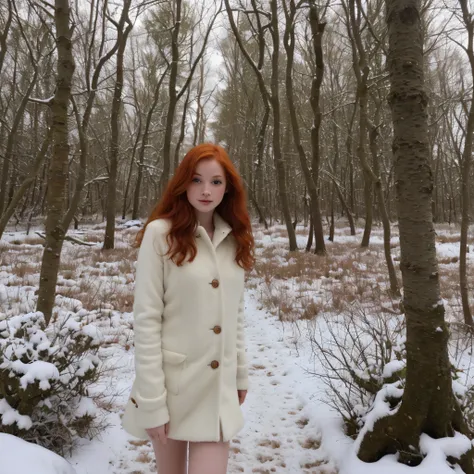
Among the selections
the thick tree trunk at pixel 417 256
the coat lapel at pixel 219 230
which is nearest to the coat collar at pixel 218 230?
the coat lapel at pixel 219 230

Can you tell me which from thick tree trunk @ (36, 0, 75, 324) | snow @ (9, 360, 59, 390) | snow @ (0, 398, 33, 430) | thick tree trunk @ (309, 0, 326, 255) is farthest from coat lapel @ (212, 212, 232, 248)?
thick tree trunk @ (309, 0, 326, 255)

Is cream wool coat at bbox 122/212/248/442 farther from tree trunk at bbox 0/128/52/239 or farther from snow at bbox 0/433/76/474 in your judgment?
tree trunk at bbox 0/128/52/239

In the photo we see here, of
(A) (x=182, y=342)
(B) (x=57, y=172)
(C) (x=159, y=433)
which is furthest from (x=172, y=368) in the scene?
(B) (x=57, y=172)

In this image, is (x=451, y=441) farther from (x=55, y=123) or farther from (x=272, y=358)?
(x=55, y=123)

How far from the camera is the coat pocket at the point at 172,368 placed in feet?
4.47

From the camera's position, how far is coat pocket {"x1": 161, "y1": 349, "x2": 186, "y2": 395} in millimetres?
1363

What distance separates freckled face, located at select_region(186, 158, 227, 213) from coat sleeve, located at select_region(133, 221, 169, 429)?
20cm

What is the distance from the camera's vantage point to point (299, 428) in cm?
283

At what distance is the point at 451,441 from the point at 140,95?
969 inches

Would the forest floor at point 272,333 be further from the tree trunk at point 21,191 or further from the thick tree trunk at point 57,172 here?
the tree trunk at point 21,191

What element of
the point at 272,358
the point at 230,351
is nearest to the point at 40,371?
the point at 230,351

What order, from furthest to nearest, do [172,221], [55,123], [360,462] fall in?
[55,123], [360,462], [172,221]

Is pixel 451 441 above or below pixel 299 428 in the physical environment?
above

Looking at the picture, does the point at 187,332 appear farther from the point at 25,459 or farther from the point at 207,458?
the point at 25,459
